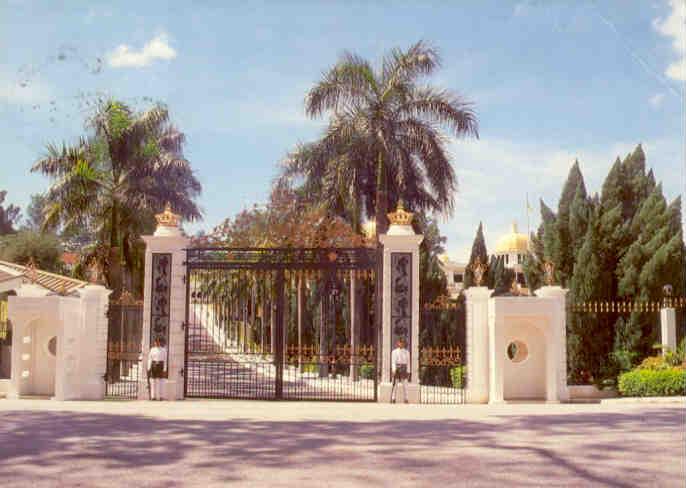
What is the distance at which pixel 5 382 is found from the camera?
18.0 meters

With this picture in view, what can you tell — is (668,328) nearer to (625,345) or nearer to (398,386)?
(625,345)

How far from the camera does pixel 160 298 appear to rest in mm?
16406

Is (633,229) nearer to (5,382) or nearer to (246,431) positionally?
(246,431)

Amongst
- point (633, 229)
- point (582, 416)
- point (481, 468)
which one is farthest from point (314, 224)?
point (481, 468)

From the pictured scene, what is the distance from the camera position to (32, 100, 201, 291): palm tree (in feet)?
81.3

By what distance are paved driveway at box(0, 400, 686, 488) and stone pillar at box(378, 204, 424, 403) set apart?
8.98ft

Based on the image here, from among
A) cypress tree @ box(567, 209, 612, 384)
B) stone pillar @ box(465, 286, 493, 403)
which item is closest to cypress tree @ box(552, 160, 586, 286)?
cypress tree @ box(567, 209, 612, 384)

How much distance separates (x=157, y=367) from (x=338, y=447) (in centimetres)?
790

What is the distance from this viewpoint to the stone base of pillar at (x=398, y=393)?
15750 mm

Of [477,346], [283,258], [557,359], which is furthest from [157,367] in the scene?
[557,359]

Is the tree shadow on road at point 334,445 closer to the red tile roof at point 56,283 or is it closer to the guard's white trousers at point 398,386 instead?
the guard's white trousers at point 398,386

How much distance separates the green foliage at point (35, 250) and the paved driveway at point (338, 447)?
31.2 meters

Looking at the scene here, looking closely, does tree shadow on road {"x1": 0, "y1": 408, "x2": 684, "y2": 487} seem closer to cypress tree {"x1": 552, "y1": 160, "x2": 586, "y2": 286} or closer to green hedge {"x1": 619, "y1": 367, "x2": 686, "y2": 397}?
green hedge {"x1": 619, "y1": 367, "x2": 686, "y2": 397}

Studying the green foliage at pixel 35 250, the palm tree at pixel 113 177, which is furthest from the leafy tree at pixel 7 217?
the palm tree at pixel 113 177
